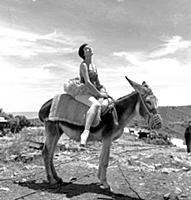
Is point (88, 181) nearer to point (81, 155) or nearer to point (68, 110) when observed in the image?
point (68, 110)

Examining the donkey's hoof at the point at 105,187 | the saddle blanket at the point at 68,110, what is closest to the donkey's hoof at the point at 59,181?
the donkey's hoof at the point at 105,187

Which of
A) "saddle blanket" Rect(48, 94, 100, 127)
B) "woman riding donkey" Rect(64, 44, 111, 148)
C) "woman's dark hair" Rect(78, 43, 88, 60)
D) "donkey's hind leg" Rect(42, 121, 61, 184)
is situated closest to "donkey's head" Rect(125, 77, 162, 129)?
"woman riding donkey" Rect(64, 44, 111, 148)

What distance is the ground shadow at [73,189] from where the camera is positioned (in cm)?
548

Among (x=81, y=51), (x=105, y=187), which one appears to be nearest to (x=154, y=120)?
(x=105, y=187)

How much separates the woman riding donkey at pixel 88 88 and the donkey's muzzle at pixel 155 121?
3.10 ft

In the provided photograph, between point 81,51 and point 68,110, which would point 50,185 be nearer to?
point 68,110

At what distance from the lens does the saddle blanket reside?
5.75m

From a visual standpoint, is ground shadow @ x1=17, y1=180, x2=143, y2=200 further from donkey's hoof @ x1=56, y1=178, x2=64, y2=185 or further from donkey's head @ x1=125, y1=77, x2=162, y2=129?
donkey's head @ x1=125, y1=77, x2=162, y2=129

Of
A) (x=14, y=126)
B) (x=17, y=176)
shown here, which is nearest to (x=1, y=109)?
Answer: (x=14, y=126)

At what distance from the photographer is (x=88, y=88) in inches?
228

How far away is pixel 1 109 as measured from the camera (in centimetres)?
3241

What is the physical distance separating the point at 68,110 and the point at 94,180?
1.70 m

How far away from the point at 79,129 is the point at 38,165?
9.66ft

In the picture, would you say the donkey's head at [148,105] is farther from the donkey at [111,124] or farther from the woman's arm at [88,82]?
the woman's arm at [88,82]
